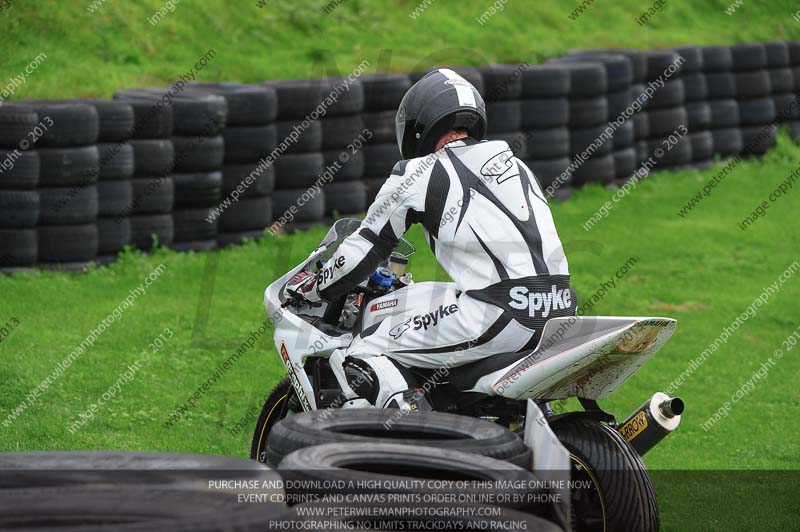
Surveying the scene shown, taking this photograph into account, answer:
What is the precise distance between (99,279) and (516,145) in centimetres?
530

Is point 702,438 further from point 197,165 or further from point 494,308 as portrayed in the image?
point 197,165

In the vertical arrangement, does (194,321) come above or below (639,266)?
above

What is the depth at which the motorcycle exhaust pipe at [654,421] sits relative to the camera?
5098 mm

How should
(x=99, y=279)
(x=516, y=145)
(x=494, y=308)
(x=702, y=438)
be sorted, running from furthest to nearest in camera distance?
(x=516, y=145), (x=99, y=279), (x=702, y=438), (x=494, y=308)

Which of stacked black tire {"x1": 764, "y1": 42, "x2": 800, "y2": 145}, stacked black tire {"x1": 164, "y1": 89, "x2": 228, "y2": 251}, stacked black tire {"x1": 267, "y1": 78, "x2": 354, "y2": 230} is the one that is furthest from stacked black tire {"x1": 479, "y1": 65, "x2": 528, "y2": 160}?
stacked black tire {"x1": 764, "y1": 42, "x2": 800, "y2": 145}

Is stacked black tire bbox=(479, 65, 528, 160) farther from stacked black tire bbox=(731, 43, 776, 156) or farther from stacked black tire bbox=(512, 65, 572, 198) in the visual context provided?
stacked black tire bbox=(731, 43, 776, 156)

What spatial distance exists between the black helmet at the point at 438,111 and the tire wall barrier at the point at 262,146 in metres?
5.35

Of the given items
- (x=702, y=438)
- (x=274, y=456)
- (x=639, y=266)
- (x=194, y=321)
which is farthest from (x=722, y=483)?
(x=639, y=266)

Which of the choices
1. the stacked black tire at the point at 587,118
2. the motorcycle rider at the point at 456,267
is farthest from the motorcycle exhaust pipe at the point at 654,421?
the stacked black tire at the point at 587,118

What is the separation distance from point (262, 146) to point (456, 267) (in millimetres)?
6745

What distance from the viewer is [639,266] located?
40.5 ft

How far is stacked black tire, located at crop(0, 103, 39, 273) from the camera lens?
996 cm

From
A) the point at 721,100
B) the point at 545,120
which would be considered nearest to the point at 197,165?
the point at 545,120

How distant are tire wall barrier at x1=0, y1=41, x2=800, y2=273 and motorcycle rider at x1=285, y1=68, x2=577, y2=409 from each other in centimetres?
539
